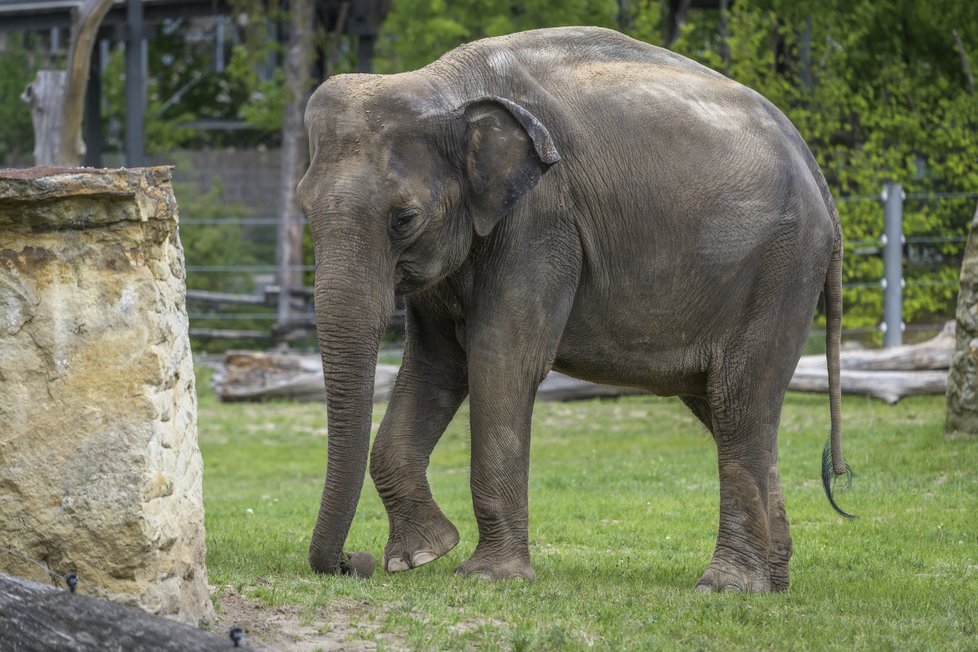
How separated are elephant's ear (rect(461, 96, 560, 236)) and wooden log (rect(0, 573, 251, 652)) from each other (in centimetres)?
291

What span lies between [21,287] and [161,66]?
3166cm

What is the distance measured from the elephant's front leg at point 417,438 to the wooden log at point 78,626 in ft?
9.23

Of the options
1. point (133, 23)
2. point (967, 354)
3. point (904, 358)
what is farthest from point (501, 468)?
point (133, 23)

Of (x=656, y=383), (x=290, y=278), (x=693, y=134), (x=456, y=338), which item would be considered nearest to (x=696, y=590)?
(x=656, y=383)

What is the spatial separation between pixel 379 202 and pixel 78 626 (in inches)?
107

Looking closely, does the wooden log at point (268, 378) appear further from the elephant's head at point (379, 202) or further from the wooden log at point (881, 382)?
the elephant's head at point (379, 202)

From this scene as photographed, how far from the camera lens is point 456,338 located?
26.4 feet

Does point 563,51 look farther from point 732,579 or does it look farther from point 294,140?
point 294,140

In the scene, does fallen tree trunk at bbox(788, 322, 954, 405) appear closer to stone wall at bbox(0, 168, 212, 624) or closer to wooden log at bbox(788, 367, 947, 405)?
wooden log at bbox(788, 367, 947, 405)

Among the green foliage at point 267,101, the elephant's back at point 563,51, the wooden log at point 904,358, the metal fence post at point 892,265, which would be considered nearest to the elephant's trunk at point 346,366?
the elephant's back at point 563,51

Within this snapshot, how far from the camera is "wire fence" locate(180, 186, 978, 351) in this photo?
20.0m

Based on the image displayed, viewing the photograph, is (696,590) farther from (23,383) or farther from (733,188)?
(23,383)

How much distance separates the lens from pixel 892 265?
19156 mm

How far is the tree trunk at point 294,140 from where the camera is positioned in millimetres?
24531
